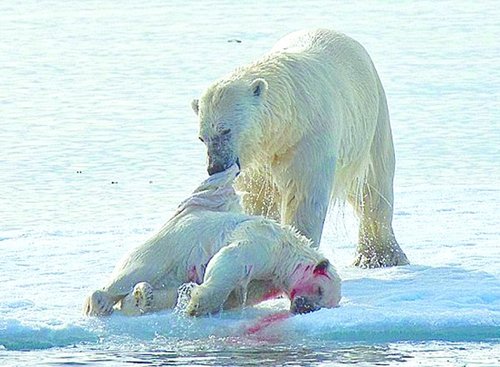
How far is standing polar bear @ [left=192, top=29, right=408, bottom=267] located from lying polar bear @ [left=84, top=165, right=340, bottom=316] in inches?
18.6

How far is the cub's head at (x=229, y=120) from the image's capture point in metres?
→ 6.53

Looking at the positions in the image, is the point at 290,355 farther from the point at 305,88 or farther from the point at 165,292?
the point at 305,88

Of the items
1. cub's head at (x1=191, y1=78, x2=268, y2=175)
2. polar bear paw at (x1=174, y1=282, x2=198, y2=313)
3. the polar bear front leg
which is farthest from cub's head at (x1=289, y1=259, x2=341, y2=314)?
cub's head at (x1=191, y1=78, x2=268, y2=175)

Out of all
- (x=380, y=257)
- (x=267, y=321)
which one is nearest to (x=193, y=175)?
(x=380, y=257)

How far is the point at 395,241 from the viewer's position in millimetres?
7785

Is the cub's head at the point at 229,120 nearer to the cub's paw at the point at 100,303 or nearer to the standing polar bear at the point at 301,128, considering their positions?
the standing polar bear at the point at 301,128

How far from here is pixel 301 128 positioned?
267 inches

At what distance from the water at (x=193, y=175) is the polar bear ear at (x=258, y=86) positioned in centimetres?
98

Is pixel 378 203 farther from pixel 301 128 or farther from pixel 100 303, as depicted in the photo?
pixel 100 303

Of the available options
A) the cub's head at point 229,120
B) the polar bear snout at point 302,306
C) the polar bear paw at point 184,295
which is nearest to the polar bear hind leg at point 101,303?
the polar bear paw at point 184,295

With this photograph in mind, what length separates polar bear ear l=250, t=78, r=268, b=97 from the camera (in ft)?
21.6

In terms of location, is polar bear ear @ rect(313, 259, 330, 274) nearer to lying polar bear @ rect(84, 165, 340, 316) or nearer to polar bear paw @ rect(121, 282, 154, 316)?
lying polar bear @ rect(84, 165, 340, 316)

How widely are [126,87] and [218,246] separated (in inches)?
348

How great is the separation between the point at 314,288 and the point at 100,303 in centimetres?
88
